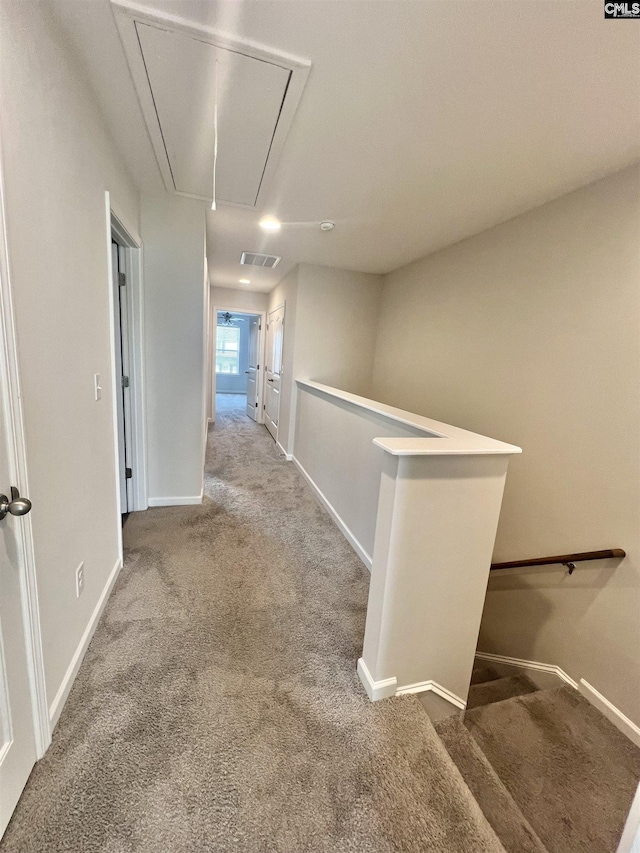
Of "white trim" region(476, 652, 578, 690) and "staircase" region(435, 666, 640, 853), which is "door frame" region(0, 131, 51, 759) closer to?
"staircase" region(435, 666, 640, 853)

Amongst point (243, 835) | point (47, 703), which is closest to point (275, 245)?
point (47, 703)

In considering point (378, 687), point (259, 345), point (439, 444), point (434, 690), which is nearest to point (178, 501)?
point (378, 687)

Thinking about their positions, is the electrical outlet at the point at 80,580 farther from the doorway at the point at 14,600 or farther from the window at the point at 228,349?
the window at the point at 228,349

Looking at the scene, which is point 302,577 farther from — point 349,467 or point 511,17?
point 511,17

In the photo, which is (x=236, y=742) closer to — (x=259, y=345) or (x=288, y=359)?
(x=288, y=359)

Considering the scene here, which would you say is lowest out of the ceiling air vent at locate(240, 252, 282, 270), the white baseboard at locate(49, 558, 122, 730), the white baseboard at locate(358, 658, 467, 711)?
the white baseboard at locate(358, 658, 467, 711)

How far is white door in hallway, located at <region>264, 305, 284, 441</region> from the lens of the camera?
15.9 ft

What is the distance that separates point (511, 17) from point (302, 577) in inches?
98.6

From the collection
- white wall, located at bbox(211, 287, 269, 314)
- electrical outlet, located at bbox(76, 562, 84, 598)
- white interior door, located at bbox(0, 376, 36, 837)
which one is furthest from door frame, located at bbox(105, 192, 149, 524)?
white wall, located at bbox(211, 287, 269, 314)

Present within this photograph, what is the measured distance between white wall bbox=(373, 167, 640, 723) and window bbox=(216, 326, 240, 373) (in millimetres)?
8159

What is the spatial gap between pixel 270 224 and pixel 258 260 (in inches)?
44.1

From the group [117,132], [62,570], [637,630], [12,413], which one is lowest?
[637,630]

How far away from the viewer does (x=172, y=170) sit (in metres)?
2.08

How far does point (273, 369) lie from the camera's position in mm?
5281
